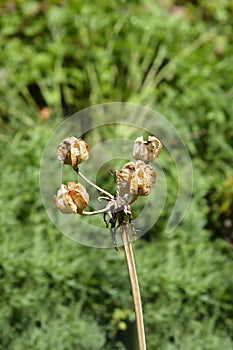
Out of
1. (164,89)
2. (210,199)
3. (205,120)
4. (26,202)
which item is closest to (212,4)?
(164,89)

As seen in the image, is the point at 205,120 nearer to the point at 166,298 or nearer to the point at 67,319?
the point at 166,298

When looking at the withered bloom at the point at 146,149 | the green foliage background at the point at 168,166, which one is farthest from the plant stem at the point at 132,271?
the green foliage background at the point at 168,166

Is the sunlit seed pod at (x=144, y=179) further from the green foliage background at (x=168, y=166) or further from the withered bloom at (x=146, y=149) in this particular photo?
the green foliage background at (x=168, y=166)

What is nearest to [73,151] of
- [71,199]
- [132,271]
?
[71,199]

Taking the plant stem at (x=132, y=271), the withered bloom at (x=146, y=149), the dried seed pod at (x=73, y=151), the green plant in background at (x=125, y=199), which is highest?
the dried seed pod at (x=73, y=151)

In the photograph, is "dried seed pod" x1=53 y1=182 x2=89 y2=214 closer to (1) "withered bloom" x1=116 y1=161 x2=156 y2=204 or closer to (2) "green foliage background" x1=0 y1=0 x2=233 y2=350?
(1) "withered bloom" x1=116 y1=161 x2=156 y2=204
